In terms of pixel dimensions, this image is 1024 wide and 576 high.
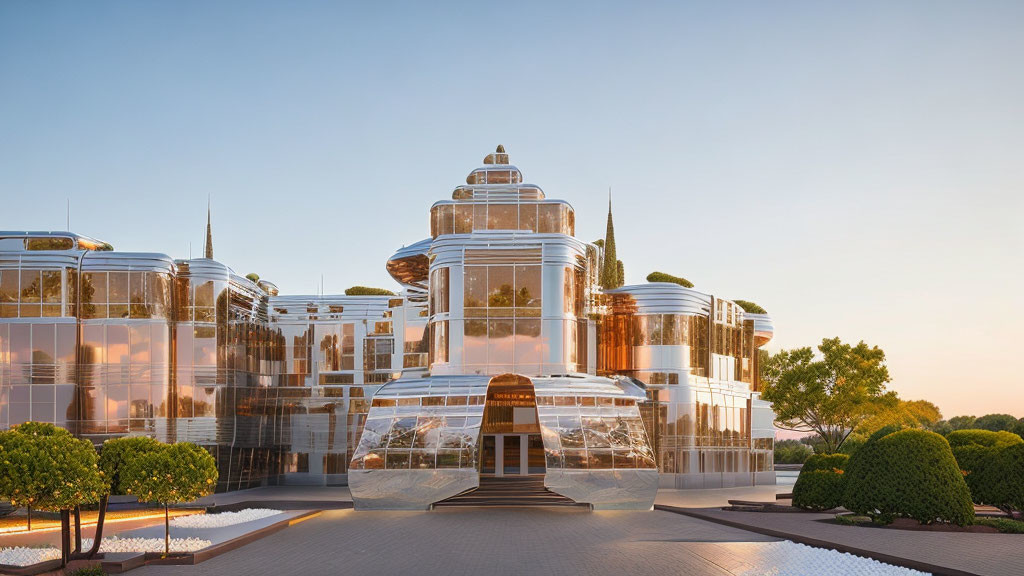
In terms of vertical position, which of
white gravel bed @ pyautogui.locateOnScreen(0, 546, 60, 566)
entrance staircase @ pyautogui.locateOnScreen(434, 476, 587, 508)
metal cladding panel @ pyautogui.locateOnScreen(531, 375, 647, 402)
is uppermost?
metal cladding panel @ pyautogui.locateOnScreen(531, 375, 647, 402)

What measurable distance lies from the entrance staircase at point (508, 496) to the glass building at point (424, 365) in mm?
1468

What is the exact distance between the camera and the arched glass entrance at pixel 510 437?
41.0 meters

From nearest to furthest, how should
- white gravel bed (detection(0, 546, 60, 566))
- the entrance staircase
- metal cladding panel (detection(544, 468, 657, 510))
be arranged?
1. white gravel bed (detection(0, 546, 60, 566))
2. metal cladding panel (detection(544, 468, 657, 510))
3. the entrance staircase

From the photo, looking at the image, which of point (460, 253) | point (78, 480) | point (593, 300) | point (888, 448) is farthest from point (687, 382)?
point (78, 480)

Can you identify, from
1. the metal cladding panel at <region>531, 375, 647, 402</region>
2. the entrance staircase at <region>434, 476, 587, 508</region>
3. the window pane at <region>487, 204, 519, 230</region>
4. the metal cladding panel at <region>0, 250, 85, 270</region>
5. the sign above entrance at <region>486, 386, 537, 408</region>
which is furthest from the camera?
the window pane at <region>487, 204, 519, 230</region>

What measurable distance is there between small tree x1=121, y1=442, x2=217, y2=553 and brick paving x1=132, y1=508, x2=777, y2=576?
1.42m

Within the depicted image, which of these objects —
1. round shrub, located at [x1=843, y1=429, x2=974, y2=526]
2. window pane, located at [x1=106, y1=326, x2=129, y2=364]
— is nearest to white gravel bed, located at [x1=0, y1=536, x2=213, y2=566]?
window pane, located at [x1=106, y1=326, x2=129, y2=364]

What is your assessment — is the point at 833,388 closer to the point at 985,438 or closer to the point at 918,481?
the point at 985,438

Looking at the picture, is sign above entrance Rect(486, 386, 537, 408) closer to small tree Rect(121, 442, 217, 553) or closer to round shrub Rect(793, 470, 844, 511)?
round shrub Rect(793, 470, 844, 511)

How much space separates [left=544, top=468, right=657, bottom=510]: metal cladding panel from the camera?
30.7 metres

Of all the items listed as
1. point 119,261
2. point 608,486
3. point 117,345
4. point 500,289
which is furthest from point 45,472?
point 500,289

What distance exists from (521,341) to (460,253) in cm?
423

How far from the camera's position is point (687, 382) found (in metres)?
41.2

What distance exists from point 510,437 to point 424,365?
5352 mm
